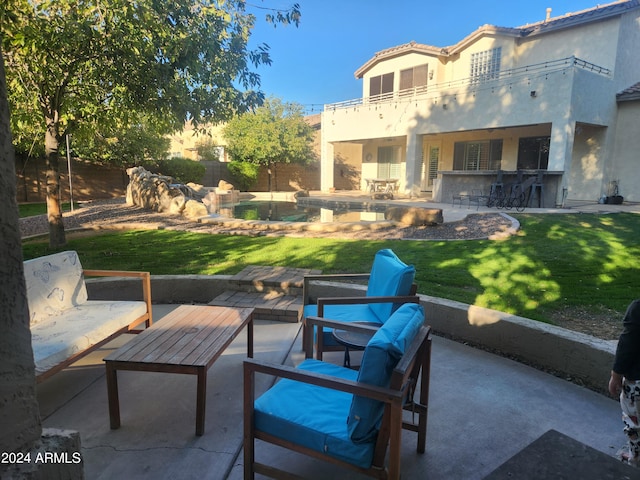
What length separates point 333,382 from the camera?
6.05 feet

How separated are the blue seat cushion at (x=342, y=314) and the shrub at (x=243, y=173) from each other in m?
20.7

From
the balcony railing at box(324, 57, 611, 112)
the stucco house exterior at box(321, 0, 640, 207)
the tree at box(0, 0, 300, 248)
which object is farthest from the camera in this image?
the balcony railing at box(324, 57, 611, 112)

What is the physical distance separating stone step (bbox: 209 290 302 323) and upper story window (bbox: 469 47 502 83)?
51.9 feet

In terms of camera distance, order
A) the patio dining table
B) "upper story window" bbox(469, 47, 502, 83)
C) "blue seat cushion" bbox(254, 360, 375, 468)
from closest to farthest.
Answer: "blue seat cushion" bbox(254, 360, 375, 468)
"upper story window" bbox(469, 47, 502, 83)
the patio dining table

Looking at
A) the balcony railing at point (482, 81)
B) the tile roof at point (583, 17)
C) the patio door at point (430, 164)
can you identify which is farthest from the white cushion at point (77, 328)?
the patio door at point (430, 164)

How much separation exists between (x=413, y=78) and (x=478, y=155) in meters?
5.04

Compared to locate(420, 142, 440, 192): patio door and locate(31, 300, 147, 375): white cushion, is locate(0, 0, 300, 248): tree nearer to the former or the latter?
locate(31, 300, 147, 375): white cushion

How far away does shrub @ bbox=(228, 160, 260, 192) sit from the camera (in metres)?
23.4

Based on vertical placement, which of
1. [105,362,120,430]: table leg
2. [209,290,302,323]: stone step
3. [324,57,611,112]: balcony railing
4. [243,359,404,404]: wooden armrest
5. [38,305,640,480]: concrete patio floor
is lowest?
[38,305,640,480]: concrete patio floor

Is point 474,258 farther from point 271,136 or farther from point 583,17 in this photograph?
point 271,136

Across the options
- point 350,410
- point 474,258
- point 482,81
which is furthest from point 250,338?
point 482,81

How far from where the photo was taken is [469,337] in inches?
149

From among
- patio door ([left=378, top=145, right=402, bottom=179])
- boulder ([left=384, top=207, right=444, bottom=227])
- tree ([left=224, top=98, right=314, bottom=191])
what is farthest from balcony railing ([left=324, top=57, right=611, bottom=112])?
boulder ([left=384, top=207, right=444, bottom=227])

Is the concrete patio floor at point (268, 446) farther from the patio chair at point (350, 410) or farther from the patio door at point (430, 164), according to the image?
the patio door at point (430, 164)
